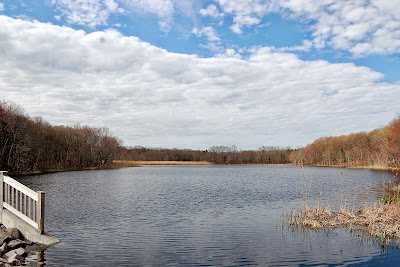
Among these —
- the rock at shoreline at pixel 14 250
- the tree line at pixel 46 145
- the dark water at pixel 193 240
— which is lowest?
the dark water at pixel 193 240

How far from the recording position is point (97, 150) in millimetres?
95688

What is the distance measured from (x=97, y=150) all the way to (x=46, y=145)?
23249mm

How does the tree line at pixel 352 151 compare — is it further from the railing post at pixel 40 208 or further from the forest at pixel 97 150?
the railing post at pixel 40 208

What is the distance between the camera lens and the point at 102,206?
21.0 m

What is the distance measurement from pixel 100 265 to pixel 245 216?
9.85 metres

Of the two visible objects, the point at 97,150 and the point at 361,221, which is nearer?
the point at 361,221

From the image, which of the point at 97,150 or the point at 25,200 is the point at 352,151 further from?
the point at 25,200

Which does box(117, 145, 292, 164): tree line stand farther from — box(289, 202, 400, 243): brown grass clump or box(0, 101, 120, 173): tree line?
box(289, 202, 400, 243): brown grass clump

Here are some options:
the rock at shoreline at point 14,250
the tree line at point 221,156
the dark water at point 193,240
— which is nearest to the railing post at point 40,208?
the rock at shoreline at point 14,250

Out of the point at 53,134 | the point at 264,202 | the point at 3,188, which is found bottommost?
the point at 264,202

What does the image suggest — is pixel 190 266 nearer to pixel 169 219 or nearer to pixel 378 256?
pixel 378 256

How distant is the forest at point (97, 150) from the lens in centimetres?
5288

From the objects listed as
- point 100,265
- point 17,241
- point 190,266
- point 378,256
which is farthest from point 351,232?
point 17,241

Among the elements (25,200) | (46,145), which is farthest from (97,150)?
(25,200)
